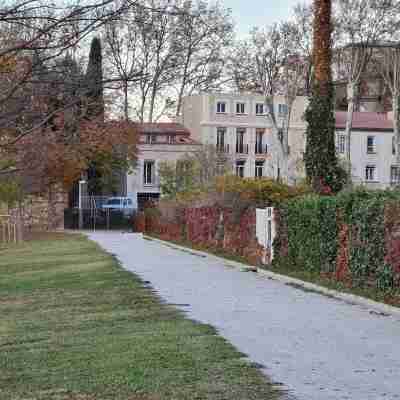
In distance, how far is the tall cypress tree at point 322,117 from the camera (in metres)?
34.7

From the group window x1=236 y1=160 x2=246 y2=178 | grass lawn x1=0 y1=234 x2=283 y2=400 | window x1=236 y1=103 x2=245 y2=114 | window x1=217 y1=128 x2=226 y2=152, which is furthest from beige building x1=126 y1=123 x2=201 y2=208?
grass lawn x1=0 y1=234 x2=283 y2=400

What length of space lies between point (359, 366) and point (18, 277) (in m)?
14.4

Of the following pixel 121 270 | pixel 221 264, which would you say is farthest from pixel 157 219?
pixel 121 270

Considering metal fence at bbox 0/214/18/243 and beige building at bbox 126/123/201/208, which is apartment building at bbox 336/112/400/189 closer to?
beige building at bbox 126/123/201/208

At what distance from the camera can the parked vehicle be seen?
6528 centimetres

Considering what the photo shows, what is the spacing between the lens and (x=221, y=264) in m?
27.1

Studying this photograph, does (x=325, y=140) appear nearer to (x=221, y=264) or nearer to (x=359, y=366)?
(x=221, y=264)

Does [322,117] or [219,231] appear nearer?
[219,231]

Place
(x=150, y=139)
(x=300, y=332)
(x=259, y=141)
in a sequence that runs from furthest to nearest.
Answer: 1. (x=259, y=141)
2. (x=150, y=139)
3. (x=300, y=332)

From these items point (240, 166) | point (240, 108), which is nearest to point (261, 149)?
point (240, 166)

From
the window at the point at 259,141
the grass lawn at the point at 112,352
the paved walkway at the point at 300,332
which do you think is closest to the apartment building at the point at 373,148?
the window at the point at 259,141

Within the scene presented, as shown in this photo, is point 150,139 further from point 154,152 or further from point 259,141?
point 259,141

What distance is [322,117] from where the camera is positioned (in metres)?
35.1

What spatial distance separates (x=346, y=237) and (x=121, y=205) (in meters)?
52.0
